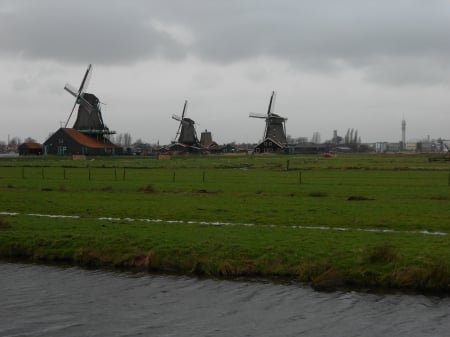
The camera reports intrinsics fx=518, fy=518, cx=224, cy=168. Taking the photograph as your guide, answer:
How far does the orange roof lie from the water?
113486mm

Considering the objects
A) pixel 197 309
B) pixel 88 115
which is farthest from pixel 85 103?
pixel 197 309

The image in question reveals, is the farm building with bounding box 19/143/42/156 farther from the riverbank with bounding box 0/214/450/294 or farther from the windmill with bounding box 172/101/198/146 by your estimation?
the riverbank with bounding box 0/214/450/294

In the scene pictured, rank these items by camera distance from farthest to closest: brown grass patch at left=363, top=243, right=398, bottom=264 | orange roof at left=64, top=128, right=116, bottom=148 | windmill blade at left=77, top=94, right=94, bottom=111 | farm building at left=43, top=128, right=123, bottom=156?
windmill blade at left=77, top=94, right=94, bottom=111 → orange roof at left=64, top=128, right=116, bottom=148 → farm building at left=43, top=128, right=123, bottom=156 → brown grass patch at left=363, top=243, right=398, bottom=264

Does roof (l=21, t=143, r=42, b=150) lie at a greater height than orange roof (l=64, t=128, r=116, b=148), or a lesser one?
lesser

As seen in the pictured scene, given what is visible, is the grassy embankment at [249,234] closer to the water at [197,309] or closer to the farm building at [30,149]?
the water at [197,309]

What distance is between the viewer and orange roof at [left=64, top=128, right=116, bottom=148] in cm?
12494

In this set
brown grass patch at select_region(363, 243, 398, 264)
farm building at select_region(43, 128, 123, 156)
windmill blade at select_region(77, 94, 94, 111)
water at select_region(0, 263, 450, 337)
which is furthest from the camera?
windmill blade at select_region(77, 94, 94, 111)

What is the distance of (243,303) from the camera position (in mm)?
13164

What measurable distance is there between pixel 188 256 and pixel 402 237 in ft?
25.9

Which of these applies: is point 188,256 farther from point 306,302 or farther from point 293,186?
point 293,186

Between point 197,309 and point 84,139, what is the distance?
120343mm

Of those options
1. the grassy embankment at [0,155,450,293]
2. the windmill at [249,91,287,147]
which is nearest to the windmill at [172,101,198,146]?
the windmill at [249,91,287,147]

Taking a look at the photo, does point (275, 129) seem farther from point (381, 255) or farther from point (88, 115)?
point (381, 255)

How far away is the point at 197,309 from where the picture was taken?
41.8 ft
